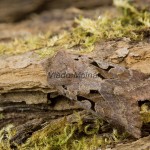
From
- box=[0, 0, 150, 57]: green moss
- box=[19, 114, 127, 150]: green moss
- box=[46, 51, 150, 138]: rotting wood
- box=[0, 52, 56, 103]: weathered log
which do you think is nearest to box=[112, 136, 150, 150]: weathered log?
box=[46, 51, 150, 138]: rotting wood

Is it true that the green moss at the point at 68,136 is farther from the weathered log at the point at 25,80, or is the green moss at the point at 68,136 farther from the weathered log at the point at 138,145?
the weathered log at the point at 25,80

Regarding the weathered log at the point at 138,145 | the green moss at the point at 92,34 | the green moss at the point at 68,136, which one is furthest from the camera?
the green moss at the point at 92,34

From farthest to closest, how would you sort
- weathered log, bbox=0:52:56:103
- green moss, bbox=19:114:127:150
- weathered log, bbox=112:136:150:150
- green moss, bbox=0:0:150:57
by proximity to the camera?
green moss, bbox=0:0:150:57
weathered log, bbox=0:52:56:103
green moss, bbox=19:114:127:150
weathered log, bbox=112:136:150:150

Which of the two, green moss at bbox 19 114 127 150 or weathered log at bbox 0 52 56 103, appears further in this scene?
weathered log at bbox 0 52 56 103

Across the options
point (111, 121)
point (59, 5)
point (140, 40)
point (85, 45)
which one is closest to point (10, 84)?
point (85, 45)

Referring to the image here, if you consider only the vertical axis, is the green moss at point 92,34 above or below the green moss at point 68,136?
above

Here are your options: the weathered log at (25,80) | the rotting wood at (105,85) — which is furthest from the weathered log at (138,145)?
the weathered log at (25,80)

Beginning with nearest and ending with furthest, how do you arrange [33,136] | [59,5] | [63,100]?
[33,136] → [63,100] → [59,5]

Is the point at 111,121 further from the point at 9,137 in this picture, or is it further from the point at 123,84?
the point at 9,137

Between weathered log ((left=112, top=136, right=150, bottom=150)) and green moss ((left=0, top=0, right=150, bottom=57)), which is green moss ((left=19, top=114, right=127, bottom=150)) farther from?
green moss ((left=0, top=0, right=150, bottom=57))

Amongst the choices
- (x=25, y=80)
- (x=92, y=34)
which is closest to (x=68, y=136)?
(x=25, y=80)

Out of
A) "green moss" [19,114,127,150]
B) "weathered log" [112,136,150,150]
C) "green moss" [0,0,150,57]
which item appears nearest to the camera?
"weathered log" [112,136,150,150]
